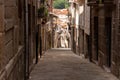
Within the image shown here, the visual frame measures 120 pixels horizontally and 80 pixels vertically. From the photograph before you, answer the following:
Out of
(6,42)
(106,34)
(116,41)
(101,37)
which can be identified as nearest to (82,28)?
(101,37)

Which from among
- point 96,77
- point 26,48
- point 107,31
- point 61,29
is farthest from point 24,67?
point 61,29

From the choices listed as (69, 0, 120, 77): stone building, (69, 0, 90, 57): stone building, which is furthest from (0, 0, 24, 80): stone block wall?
(69, 0, 90, 57): stone building

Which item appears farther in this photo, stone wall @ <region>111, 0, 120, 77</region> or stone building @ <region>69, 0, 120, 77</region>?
stone building @ <region>69, 0, 120, 77</region>

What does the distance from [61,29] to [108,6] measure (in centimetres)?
4982

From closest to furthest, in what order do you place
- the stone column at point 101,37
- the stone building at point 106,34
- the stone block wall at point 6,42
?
the stone block wall at point 6,42, the stone building at point 106,34, the stone column at point 101,37

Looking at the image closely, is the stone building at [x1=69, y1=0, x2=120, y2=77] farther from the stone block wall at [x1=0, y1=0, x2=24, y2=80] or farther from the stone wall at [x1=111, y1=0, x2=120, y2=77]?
the stone block wall at [x1=0, y1=0, x2=24, y2=80]

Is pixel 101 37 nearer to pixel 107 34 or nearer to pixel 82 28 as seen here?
pixel 107 34

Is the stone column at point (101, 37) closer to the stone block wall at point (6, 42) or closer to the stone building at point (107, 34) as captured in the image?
the stone building at point (107, 34)

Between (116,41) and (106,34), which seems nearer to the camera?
(116,41)

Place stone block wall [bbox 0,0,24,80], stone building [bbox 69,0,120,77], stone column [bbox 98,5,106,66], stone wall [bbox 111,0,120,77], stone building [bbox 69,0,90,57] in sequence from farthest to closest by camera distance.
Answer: stone building [bbox 69,0,90,57]
stone column [bbox 98,5,106,66]
stone building [bbox 69,0,120,77]
stone wall [bbox 111,0,120,77]
stone block wall [bbox 0,0,24,80]

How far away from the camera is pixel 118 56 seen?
530 inches

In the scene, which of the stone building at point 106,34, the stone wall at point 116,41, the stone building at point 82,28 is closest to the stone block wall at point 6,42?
the stone wall at point 116,41

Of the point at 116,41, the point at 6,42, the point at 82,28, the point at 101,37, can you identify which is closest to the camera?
the point at 6,42

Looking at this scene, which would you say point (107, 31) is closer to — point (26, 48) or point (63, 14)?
point (26, 48)
